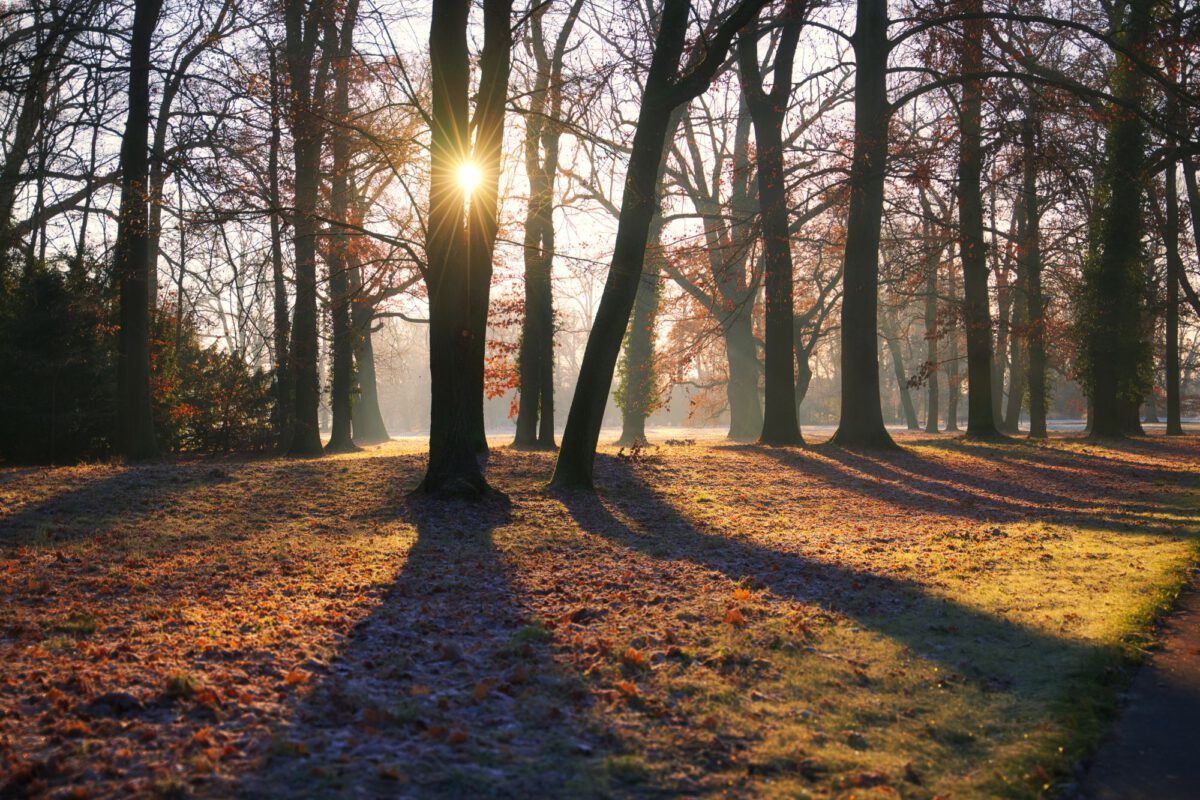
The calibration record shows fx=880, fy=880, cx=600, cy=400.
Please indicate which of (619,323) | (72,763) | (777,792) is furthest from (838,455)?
(72,763)

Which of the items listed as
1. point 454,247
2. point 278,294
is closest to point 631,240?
point 454,247

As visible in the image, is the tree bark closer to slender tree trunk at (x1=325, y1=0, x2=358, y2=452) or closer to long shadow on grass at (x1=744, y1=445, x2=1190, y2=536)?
slender tree trunk at (x1=325, y1=0, x2=358, y2=452)

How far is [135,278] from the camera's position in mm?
14555

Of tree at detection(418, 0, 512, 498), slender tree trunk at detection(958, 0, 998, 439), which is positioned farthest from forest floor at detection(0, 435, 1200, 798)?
slender tree trunk at detection(958, 0, 998, 439)

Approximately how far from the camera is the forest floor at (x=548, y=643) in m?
3.55

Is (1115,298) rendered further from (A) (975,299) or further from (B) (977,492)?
(B) (977,492)

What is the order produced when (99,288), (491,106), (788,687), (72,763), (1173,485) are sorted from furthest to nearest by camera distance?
(99,288) → (1173,485) → (491,106) → (788,687) → (72,763)

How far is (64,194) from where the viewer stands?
19.3 m

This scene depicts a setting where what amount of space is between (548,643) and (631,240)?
24.0ft

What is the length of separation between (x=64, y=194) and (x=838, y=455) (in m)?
17.4

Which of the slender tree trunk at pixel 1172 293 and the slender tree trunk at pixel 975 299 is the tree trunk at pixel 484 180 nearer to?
the slender tree trunk at pixel 975 299

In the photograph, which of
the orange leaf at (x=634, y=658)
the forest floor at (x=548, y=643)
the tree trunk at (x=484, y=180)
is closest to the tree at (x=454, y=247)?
the tree trunk at (x=484, y=180)

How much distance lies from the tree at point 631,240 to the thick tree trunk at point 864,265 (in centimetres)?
661

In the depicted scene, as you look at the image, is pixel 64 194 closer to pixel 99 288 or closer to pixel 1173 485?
pixel 99 288
